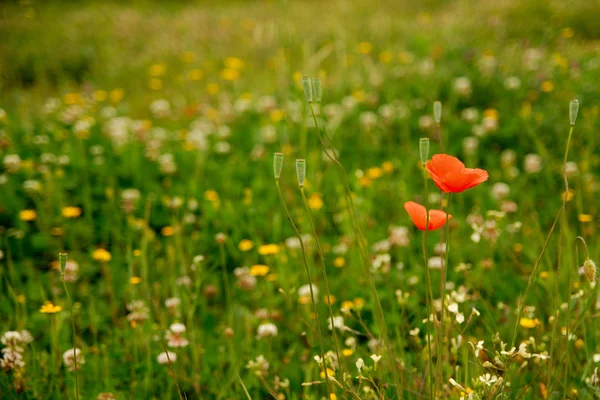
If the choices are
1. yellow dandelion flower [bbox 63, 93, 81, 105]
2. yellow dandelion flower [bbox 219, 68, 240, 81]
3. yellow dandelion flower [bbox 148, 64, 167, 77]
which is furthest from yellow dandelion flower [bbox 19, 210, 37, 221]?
yellow dandelion flower [bbox 148, 64, 167, 77]

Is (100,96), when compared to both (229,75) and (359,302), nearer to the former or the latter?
(229,75)

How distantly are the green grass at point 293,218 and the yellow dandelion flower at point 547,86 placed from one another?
12 millimetres

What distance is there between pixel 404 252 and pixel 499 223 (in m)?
0.41

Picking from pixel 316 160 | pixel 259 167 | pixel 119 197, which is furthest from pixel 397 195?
pixel 119 197

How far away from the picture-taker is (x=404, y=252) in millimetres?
2109

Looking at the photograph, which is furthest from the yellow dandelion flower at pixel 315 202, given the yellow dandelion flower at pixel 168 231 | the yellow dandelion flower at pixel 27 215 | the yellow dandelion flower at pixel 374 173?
the yellow dandelion flower at pixel 27 215

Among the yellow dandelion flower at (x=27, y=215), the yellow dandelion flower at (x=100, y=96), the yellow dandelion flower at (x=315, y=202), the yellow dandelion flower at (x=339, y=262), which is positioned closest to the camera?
the yellow dandelion flower at (x=339, y=262)

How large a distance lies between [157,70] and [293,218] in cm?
282

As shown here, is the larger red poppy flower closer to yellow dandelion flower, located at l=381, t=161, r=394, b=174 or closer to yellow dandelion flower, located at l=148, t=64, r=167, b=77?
yellow dandelion flower, located at l=381, t=161, r=394, b=174

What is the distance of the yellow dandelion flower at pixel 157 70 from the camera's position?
15.4 ft

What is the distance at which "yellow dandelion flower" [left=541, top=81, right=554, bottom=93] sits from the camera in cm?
319

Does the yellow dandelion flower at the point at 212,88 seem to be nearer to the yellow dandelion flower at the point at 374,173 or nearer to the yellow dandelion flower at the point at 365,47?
the yellow dandelion flower at the point at 365,47

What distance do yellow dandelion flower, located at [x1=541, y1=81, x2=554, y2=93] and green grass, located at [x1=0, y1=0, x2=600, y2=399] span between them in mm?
12

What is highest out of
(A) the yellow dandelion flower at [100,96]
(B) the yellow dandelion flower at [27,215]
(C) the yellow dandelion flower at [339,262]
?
(A) the yellow dandelion flower at [100,96]
